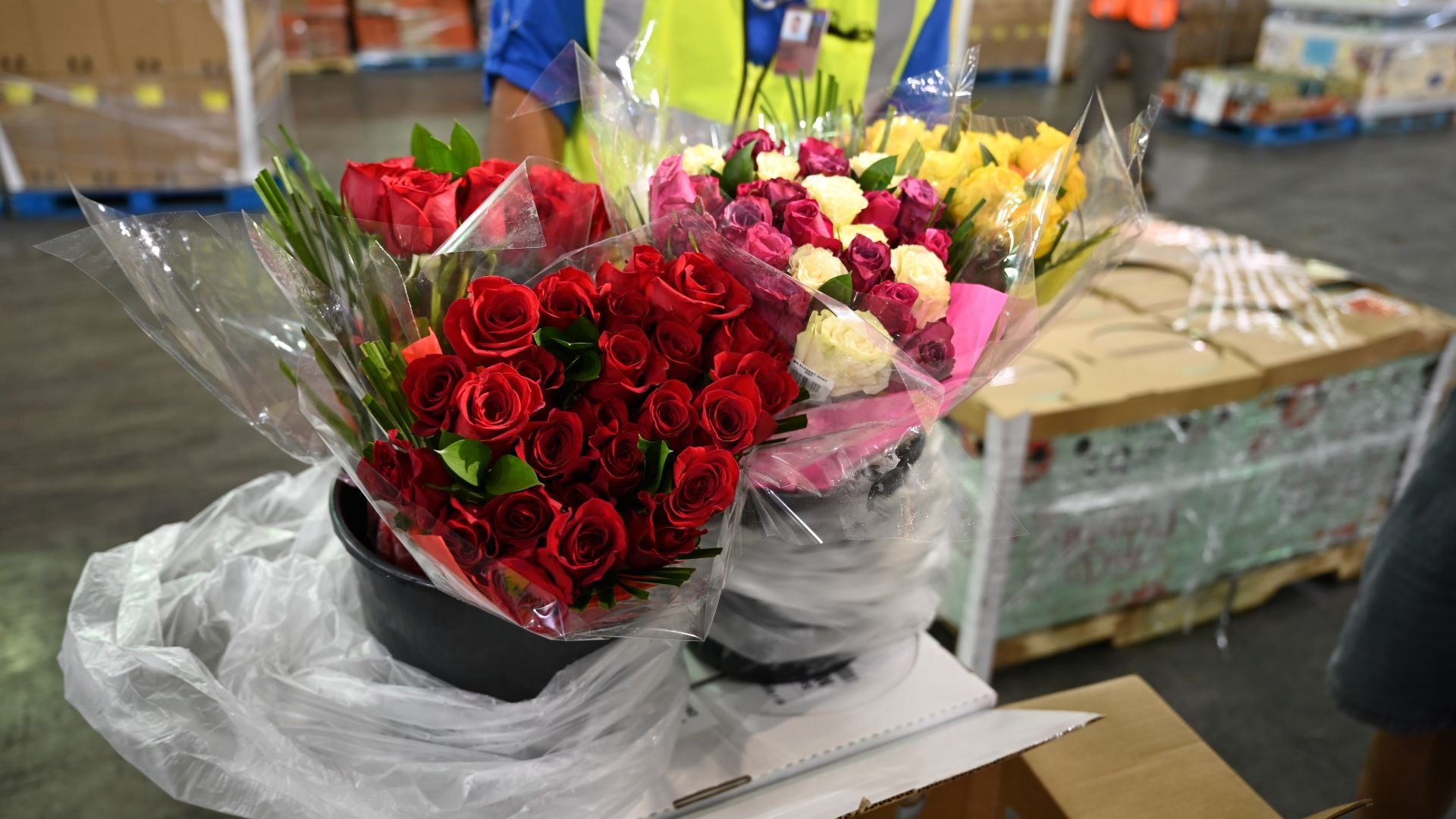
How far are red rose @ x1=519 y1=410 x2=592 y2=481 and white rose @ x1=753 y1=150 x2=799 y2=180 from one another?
0.30 meters

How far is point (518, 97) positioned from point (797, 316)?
2.80ft

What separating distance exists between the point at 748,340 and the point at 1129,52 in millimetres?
4625

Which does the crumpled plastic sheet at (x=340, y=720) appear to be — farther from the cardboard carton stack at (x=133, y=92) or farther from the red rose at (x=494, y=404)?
the cardboard carton stack at (x=133, y=92)

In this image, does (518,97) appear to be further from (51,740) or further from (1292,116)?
(1292,116)

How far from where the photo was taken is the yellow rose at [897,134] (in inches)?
37.7

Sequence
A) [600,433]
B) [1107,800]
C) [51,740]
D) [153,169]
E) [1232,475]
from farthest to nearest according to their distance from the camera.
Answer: [153,169]
[1232,475]
[51,740]
[1107,800]
[600,433]

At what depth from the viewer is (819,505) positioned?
30.8 inches

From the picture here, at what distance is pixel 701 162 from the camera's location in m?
0.88

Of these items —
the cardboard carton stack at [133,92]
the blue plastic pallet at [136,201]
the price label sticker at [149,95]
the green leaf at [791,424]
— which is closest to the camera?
the green leaf at [791,424]

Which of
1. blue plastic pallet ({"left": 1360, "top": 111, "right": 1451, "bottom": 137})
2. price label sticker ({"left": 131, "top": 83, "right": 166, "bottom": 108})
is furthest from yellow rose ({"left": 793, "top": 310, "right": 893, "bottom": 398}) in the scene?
blue plastic pallet ({"left": 1360, "top": 111, "right": 1451, "bottom": 137})

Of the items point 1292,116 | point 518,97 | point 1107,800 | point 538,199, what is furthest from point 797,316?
point 1292,116

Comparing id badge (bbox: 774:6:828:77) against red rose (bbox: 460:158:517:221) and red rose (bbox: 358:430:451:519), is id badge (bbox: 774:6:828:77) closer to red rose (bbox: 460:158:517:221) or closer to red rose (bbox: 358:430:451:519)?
red rose (bbox: 460:158:517:221)

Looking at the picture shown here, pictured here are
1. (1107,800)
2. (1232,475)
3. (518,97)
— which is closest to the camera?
(1107,800)

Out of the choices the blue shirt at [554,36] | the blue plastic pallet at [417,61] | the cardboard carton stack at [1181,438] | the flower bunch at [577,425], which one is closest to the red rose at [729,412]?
the flower bunch at [577,425]
